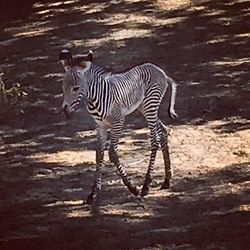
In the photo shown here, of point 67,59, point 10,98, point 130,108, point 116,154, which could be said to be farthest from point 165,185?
point 10,98

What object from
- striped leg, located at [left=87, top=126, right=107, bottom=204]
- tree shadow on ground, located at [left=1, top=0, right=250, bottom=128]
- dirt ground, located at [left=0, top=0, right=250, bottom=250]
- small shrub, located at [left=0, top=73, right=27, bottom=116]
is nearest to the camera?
dirt ground, located at [left=0, top=0, right=250, bottom=250]

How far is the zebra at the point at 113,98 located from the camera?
8570mm

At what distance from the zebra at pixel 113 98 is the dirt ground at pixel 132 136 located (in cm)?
38

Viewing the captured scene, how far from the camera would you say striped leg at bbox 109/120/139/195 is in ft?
29.4

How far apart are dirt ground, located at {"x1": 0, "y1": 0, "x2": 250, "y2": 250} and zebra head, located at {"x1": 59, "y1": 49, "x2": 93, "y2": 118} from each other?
1.25 meters

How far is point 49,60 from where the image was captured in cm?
1641

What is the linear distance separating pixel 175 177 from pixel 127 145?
161 centimetres

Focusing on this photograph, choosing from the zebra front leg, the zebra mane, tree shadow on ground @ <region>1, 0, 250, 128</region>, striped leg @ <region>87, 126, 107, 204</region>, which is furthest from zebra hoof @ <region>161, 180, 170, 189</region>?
tree shadow on ground @ <region>1, 0, 250, 128</region>

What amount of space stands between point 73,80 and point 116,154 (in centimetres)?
104

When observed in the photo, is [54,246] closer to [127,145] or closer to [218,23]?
[127,145]

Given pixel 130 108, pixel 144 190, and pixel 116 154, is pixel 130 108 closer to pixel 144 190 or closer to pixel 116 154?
pixel 116 154

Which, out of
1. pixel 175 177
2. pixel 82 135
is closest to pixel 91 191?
pixel 175 177

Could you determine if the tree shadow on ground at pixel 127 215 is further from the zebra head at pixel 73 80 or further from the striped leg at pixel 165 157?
the zebra head at pixel 73 80

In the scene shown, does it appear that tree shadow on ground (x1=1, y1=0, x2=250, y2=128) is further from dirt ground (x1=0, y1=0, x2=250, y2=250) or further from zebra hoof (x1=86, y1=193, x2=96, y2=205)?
zebra hoof (x1=86, y1=193, x2=96, y2=205)
